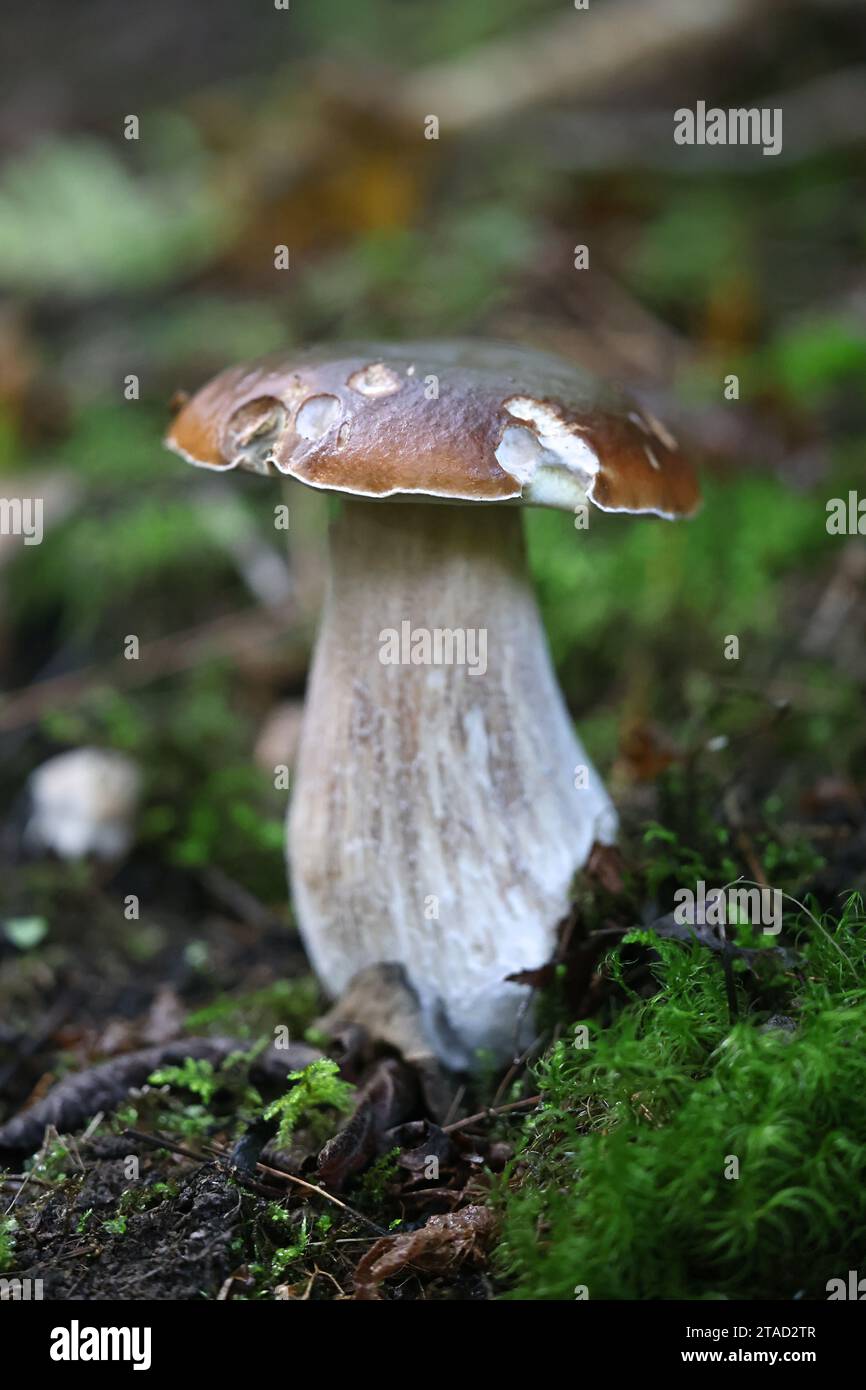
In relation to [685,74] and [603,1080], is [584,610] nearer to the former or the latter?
[603,1080]

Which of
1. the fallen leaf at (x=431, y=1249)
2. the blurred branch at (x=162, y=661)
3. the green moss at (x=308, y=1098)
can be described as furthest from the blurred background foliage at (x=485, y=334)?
the fallen leaf at (x=431, y=1249)

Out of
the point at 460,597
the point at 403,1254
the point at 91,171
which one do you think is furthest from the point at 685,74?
the point at 403,1254

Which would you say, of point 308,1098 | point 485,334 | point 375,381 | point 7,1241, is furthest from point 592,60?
point 7,1241

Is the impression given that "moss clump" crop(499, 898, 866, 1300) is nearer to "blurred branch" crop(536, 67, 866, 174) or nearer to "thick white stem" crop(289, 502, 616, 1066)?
"thick white stem" crop(289, 502, 616, 1066)

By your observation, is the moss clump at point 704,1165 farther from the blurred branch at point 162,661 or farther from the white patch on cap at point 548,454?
the blurred branch at point 162,661

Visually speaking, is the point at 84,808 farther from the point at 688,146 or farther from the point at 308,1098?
the point at 688,146

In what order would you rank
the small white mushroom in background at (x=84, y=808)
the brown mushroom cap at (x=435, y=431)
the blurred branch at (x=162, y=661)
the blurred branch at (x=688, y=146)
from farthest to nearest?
the blurred branch at (x=688, y=146) → the blurred branch at (x=162, y=661) → the small white mushroom in background at (x=84, y=808) → the brown mushroom cap at (x=435, y=431)

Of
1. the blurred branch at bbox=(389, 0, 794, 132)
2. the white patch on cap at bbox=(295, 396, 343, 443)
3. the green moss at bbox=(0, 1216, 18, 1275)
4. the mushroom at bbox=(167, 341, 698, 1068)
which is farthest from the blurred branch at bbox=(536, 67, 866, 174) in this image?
the green moss at bbox=(0, 1216, 18, 1275)
